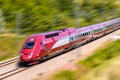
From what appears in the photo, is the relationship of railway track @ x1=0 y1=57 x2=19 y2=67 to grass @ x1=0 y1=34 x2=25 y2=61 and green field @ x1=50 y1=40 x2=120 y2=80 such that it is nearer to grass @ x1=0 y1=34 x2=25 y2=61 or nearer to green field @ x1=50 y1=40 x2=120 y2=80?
grass @ x1=0 y1=34 x2=25 y2=61

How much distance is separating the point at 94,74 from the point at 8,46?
18.8m

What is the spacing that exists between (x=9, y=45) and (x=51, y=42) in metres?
6.25

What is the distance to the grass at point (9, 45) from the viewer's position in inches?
1160

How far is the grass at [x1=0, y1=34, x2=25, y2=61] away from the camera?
29.5m

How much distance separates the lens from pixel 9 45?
3081 centimetres

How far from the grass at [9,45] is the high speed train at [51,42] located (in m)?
3.51

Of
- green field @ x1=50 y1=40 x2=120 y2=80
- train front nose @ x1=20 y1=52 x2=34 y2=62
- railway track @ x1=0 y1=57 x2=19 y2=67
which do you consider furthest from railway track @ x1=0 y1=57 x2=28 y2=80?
green field @ x1=50 y1=40 x2=120 y2=80

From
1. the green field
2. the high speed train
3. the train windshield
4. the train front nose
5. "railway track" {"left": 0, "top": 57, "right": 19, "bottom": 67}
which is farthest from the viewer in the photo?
"railway track" {"left": 0, "top": 57, "right": 19, "bottom": 67}

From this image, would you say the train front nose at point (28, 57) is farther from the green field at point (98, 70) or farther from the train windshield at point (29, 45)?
the green field at point (98, 70)

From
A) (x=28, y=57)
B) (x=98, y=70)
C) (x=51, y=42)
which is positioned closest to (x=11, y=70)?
(x=28, y=57)

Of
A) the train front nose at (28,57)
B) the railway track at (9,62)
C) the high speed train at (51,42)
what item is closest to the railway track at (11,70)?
the railway track at (9,62)

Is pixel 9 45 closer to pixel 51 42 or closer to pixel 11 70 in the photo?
pixel 11 70

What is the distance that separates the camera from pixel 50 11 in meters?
42.7

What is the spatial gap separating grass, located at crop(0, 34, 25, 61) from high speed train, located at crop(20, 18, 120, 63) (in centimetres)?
351
